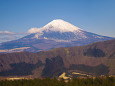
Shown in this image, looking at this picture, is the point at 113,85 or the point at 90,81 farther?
the point at 90,81

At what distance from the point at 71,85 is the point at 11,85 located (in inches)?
1456

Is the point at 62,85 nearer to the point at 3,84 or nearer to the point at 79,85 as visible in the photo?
the point at 79,85

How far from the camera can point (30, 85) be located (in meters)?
108

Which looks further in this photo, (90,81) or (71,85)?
(90,81)

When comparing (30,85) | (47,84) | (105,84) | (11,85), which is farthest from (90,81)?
(11,85)

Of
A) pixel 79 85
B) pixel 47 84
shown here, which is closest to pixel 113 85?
pixel 79 85

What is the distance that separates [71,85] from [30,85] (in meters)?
25.9

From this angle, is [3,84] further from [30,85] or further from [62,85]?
[62,85]

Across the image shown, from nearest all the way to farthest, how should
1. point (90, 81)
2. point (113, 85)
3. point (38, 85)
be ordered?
point (113, 85), point (38, 85), point (90, 81)

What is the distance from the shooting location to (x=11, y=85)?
108m

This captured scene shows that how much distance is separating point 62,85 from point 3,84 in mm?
39749

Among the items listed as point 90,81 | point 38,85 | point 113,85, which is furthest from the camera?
point 90,81

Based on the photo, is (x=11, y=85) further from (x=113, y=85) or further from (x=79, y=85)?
(x=113, y=85)

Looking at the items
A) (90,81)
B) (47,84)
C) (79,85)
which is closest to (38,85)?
(47,84)
